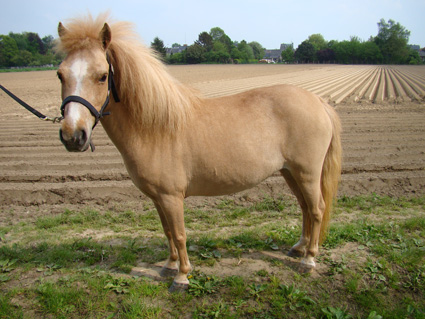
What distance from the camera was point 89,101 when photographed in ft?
6.94

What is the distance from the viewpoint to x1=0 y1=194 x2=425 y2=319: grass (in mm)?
2602

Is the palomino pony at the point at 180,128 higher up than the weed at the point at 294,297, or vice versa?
the palomino pony at the point at 180,128

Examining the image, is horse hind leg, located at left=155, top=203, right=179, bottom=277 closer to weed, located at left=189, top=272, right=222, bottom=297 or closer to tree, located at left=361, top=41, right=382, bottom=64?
weed, located at left=189, top=272, right=222, bottom=297

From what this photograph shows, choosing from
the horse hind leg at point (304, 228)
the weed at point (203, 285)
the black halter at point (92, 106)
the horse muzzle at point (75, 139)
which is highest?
the black halter at point (92, 106)

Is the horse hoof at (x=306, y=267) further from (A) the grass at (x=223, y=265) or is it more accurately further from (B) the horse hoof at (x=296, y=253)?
(B) the horse hoof at (x=296, y=253)

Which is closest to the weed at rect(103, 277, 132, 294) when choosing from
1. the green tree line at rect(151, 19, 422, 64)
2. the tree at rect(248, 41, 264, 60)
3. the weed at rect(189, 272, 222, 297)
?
the weed at rect(189, 272, 222, 297)

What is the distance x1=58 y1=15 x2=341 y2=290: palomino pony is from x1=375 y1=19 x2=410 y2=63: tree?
10386cm

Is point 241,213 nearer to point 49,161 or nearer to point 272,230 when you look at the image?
point 272,230

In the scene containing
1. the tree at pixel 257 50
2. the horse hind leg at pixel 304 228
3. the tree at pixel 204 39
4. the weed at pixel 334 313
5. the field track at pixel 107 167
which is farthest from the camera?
the tree at pixel 257 50

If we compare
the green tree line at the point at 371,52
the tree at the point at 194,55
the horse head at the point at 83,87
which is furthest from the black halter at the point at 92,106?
the green tree line at the point at 371,52

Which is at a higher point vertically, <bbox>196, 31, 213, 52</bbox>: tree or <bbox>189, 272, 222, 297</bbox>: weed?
<bbox>196, 31, 213, 52</bbox>: tree

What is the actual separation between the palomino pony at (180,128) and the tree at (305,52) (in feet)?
334

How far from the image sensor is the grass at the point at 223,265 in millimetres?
2602

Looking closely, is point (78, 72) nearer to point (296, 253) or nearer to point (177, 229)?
point (177, 229)
